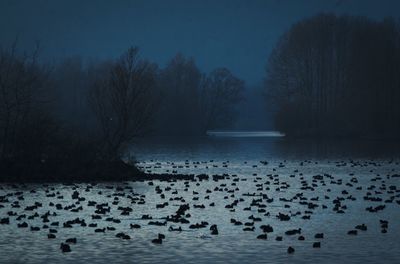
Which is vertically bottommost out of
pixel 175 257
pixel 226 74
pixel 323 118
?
pixel 175 257

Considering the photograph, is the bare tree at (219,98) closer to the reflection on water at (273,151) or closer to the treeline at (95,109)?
the treeline at (95,109)

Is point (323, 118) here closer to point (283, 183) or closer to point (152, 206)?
point (283, 183)

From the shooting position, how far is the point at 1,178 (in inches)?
1544

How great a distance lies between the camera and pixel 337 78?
112m

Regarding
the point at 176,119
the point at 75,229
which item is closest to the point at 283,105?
the point at 176,119

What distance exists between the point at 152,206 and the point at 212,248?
9.34 m

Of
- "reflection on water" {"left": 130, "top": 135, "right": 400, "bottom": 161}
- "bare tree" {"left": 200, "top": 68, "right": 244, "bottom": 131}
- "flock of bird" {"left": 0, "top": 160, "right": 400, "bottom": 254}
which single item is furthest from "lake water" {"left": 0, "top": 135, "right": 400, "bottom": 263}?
"bare tree" {"left": 200, "top": 68, "right": 244, "bottom": 131}

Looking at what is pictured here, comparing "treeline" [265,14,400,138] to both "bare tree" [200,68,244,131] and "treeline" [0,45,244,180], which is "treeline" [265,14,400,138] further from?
"bare tree" [200,68,244,131]

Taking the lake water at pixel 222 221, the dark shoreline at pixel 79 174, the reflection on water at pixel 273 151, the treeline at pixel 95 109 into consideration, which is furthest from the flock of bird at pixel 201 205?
the reflection on water at pixel 273 151

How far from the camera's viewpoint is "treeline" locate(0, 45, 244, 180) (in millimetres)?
42656

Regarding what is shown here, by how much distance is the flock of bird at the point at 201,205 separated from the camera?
22.0m

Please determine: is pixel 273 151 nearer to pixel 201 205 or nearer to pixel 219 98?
pixel 201 205

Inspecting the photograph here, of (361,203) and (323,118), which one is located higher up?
(323,118)

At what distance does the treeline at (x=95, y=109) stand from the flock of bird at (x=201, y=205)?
4788 millimetres
